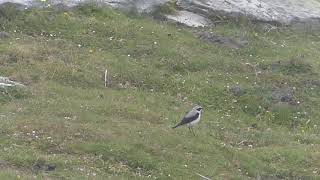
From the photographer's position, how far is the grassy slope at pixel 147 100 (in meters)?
21.0

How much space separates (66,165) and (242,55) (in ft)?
53.4

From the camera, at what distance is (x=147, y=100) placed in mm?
27141

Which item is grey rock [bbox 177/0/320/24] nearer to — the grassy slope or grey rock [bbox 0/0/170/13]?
the grassy slope

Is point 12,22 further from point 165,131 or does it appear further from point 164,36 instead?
point 165,131

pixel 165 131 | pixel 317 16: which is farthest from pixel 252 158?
pixel 317 16

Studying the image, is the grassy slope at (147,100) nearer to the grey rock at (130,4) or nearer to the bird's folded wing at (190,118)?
the bird's folded wing at (190,118)

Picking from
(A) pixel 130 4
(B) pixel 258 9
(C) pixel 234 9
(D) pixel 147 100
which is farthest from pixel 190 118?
(B) pixel 258 9

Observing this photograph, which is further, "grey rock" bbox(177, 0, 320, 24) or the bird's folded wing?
"grey rock" bbox(177, 0, 320, 24)

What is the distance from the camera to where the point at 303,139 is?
84.0 feet

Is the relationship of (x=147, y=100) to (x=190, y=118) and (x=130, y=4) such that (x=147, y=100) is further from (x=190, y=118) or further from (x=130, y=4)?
(x=130, y=4)

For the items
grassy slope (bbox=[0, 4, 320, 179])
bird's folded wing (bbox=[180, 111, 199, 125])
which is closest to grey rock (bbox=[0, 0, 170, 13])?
grassy slope (bbox=[0, 4, 320, 179])

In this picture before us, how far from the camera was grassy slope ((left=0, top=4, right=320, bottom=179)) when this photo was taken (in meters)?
21.0

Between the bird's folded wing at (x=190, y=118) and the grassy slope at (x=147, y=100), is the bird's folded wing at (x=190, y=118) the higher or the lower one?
the higher one

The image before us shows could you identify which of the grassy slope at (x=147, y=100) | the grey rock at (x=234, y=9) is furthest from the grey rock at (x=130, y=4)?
the grassy slope at (x=147, y=100)
